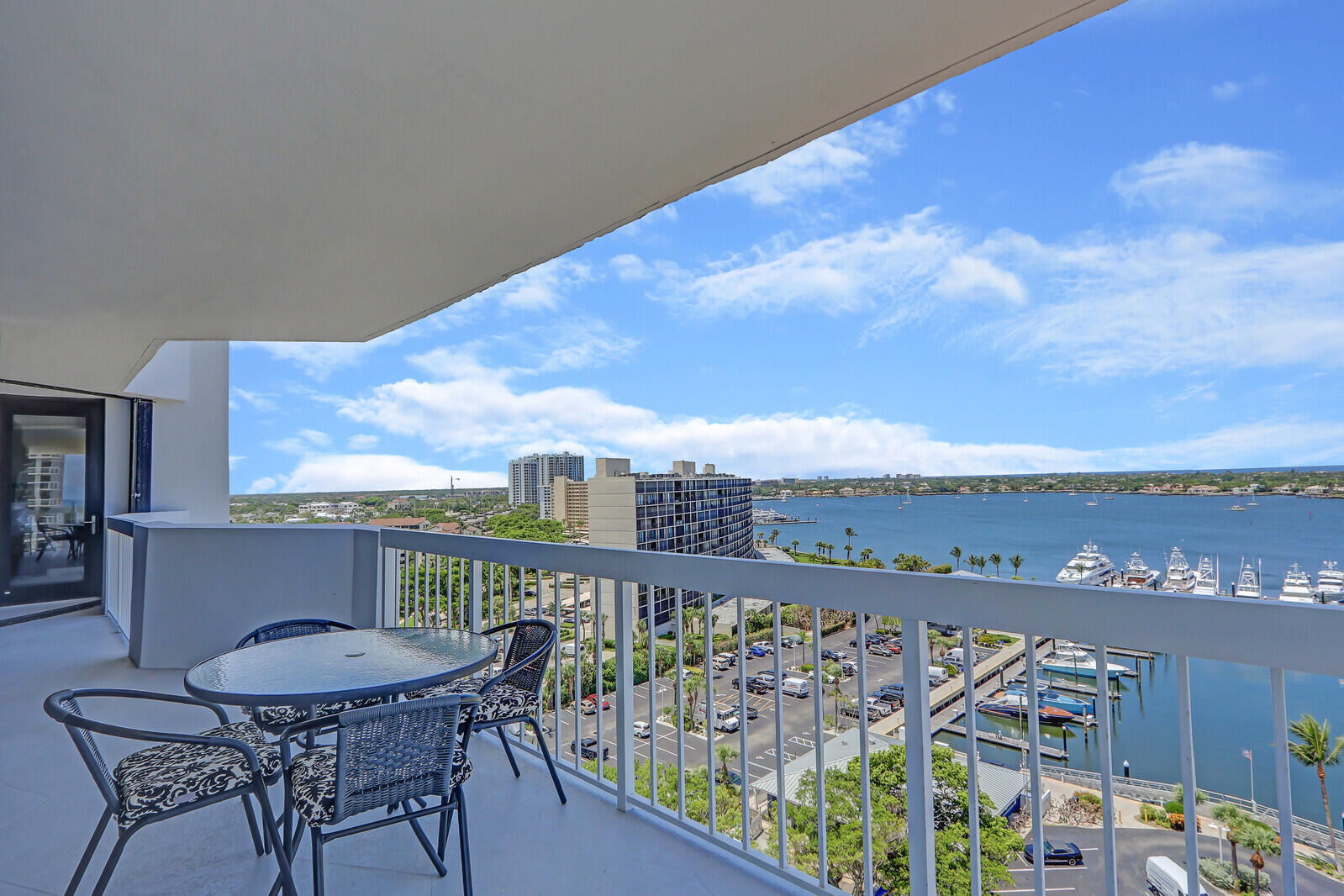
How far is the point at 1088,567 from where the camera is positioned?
264cm

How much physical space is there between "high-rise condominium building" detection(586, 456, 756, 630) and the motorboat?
456 cm

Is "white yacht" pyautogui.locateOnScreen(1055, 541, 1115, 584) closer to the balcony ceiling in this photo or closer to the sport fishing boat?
the sport fishing boat

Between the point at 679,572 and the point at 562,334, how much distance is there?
100ft

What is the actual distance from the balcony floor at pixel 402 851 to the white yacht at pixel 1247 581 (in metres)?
1.71

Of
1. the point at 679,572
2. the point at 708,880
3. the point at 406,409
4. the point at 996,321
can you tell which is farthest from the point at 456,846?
the point at 406,409

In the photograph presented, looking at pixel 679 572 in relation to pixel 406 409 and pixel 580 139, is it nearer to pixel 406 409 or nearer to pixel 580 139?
pixel 580 139

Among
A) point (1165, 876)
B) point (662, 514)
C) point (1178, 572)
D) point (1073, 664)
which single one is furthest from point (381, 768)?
point (662, 514)

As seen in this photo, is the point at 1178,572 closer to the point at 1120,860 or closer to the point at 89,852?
the point at 1120,860

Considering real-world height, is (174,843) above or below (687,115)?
below

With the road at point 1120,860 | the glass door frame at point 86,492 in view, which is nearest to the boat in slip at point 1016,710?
the road at point 1120,860

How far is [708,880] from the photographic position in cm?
233

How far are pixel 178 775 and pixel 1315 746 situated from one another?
121 inches

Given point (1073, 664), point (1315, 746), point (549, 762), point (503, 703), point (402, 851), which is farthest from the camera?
point (549, 762)

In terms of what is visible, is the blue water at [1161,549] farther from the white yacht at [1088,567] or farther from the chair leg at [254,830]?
the chair leg at [254,830]
